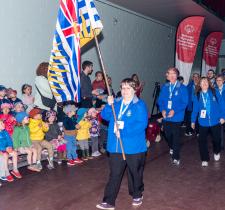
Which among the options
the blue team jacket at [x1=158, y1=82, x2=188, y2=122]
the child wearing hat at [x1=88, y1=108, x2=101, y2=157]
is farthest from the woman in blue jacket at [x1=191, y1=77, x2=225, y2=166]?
the child wearing hat at [x1=88, y1=108, x2=101, y2=157]

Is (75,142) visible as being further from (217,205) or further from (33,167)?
(217,205)

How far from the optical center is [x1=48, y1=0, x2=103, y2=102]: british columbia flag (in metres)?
5.04

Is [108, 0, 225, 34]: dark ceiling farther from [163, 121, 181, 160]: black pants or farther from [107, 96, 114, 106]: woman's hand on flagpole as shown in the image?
[107, 96, 114, 106]: woman's hand on flagpole

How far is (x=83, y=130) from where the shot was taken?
292 inches

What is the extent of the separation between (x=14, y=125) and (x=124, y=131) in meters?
2.54

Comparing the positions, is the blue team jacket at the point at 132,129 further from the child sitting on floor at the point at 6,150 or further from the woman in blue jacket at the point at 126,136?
the child sitting on floor at the point at 6,150

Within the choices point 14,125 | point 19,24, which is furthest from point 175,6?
point 14,125

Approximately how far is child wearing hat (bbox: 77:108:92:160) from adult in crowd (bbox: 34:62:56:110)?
24.7 inches

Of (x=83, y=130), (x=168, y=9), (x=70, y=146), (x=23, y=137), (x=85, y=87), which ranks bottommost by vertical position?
(x=70, y=146)

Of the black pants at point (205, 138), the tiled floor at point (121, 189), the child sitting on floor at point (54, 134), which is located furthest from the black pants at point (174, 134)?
the child sitting on floor at point (54, 134)

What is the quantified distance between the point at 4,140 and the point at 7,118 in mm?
438

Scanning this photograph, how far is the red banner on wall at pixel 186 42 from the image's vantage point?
12.1 meters

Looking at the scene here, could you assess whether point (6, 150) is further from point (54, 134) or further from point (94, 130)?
point (94, 130)

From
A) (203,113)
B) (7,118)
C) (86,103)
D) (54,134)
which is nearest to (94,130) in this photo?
(86,103)
